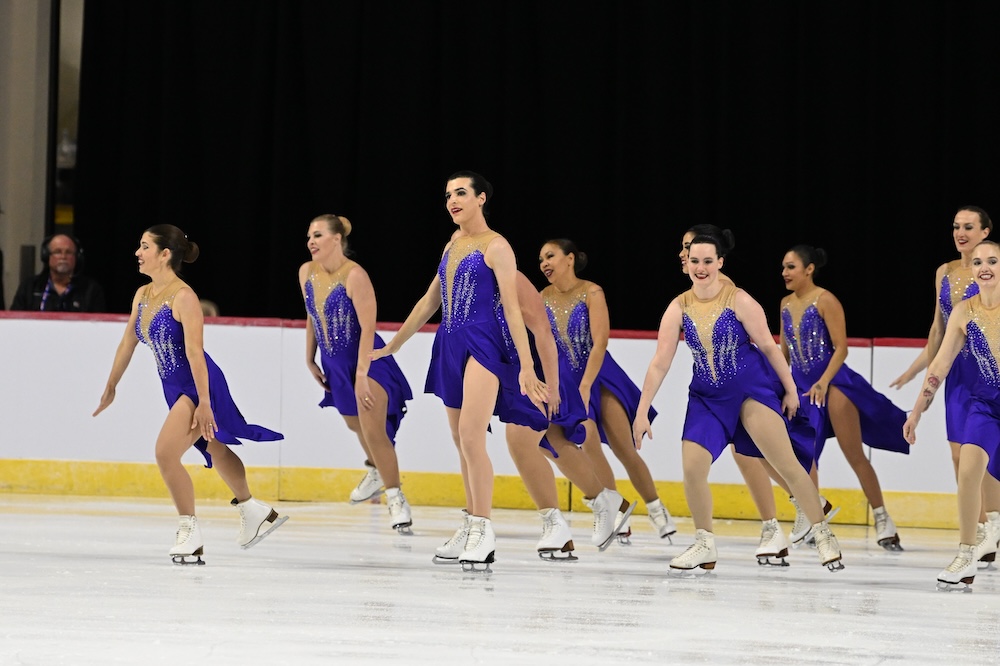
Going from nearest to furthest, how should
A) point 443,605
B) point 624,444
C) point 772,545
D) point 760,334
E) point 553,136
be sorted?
point 443,605, point 760,334, point 772,545, point 624,444, point 553,136

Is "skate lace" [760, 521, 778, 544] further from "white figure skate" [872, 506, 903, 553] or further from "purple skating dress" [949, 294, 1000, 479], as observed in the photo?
"white figure skate" [872, 506, 903, 553]

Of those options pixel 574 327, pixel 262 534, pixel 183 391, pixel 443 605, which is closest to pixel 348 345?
pixel 574 327

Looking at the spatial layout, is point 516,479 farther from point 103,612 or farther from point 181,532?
point 103,612

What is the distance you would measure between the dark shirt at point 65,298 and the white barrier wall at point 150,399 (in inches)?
16.4

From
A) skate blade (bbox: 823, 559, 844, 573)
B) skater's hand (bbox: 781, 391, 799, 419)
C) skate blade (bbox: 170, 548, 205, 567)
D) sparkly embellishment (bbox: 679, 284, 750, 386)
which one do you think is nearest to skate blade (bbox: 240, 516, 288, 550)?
skate blade (bbox: 170, 548, 205, 567)

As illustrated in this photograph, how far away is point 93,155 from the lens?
421 inches

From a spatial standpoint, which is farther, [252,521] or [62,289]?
[62,289]

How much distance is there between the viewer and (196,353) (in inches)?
200

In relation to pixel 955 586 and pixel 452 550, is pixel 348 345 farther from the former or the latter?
pixel 955 586

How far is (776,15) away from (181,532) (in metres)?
6.23

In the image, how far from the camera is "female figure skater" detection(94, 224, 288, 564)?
507 centimetres

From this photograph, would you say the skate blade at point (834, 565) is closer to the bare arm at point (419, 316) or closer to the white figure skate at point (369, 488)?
the bare arm at point (419, 316)

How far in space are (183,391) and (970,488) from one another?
9.07 feet

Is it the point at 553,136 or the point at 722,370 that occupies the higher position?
the point at 553,136
